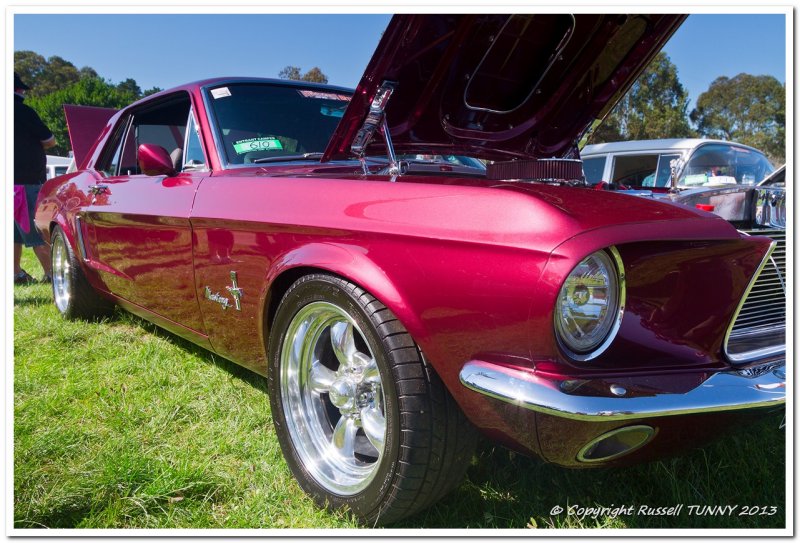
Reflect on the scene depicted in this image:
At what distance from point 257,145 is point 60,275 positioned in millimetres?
2741

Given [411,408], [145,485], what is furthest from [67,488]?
[411,408]

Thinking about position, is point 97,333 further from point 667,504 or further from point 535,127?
point 667,504

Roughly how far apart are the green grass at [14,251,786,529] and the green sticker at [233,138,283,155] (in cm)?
110

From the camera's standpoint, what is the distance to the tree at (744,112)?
19.3m

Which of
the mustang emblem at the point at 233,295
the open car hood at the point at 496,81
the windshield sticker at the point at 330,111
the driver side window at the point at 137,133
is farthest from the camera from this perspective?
the driver side window at the point at 137,133

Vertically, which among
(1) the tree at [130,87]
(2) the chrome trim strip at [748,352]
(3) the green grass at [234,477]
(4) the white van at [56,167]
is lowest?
(3) the green grass at [234,477]

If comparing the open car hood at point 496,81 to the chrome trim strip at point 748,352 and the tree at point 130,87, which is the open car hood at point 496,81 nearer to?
the chrome trim strip at point 748,352

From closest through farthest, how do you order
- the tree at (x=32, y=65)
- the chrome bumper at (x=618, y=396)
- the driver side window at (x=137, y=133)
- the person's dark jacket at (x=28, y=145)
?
the chrome bumper at (x=618, y=396)
the driver side window at (x=137, y=133)
the person's dark jacket at (x=28, y=145)
the tree at (x=32, y=65)

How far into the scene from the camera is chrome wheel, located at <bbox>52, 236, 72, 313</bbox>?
4012 millimetres

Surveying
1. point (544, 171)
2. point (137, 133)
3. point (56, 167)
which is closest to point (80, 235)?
point (137, 133)

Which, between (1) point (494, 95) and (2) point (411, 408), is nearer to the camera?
(2) point (411, 408)

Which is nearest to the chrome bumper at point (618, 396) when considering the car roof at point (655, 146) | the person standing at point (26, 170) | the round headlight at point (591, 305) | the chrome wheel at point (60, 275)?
the round headlight at point (591, 305)

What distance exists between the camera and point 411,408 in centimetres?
146
